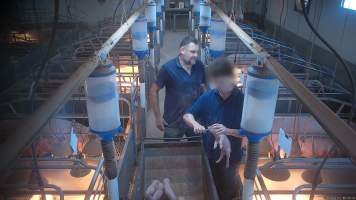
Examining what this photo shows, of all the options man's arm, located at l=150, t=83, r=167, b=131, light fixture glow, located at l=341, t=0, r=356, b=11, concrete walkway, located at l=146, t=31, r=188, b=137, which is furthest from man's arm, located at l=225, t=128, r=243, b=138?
light fixture glow, located at l=341, t=0, r=356, b=11

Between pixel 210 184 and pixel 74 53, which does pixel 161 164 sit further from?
pixel 74 53

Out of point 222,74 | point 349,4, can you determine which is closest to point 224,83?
point 222,74

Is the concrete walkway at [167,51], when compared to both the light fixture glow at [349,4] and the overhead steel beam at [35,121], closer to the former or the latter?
the light fixture glow at [349,4]

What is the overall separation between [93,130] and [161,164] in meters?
1.90

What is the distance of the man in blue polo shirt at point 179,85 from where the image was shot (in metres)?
3.36

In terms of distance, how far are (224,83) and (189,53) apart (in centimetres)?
113

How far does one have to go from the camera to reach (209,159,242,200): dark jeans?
265cm

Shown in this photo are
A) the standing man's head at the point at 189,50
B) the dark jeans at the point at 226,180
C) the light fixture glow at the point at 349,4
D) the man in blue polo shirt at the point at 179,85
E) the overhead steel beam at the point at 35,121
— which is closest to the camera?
the overhead steel beam at the point at 35,121

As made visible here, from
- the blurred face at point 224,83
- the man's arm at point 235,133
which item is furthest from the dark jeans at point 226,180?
the man's arm at point 235,133

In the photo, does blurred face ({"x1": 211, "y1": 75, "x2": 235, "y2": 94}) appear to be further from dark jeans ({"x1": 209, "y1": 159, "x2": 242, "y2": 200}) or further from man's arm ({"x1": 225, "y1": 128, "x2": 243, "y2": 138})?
dark jeans ({"x1": 209, "y1": 159, "x2": 242, "y2": 200})

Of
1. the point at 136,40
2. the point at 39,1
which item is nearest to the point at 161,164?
the point at 136,40

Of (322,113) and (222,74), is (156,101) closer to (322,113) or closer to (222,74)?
Result: (222,74)

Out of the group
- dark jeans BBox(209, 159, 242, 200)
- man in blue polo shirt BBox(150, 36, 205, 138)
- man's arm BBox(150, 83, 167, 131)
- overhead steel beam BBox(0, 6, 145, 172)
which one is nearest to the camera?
overhead steel beam BBox(0, 6, 145, 172)

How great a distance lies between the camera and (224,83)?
2195 millimetres
